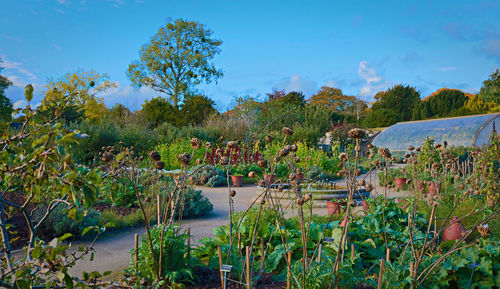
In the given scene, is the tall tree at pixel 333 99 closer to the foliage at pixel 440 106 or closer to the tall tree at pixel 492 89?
the foliage at pixel 440 106

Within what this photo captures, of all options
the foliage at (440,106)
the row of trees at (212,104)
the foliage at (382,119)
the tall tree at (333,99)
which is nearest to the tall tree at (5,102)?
the row of trees at (212,104)

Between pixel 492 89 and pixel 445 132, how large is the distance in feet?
32.5

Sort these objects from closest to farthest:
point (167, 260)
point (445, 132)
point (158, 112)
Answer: point (167, 260)
point (445, 132)
point (158, 112)

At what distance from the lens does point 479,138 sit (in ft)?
41.0

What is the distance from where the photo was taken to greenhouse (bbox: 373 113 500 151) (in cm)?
1250

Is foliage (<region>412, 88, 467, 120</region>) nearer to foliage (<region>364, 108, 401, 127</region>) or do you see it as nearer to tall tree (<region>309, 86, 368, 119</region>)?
foliage (<region>364, 108, 401, 127</region>)

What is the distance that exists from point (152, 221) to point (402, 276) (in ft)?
11.5

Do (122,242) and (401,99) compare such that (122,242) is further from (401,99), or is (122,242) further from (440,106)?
(401,99)

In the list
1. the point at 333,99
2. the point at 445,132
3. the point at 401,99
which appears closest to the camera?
the point at 445,132

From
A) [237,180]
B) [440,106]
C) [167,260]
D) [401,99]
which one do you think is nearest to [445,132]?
[237,180]

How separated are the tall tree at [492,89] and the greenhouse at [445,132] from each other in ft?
29.2

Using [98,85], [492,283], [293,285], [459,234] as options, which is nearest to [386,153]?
[293,285]

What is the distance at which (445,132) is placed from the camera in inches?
523

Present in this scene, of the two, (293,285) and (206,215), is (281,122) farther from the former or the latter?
(293,285)
